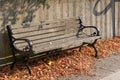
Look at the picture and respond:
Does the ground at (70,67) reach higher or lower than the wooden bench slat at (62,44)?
lower

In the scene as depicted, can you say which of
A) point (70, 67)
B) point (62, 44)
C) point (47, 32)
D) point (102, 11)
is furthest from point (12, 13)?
point (102, 11)

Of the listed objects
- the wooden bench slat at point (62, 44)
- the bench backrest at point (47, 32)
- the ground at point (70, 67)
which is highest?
the bench backrest at point (47, 32)

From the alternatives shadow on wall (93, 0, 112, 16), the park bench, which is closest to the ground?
the park bench

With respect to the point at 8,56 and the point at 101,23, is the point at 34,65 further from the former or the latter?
the point at 101,23

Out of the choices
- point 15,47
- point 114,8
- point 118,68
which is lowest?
point 118,68

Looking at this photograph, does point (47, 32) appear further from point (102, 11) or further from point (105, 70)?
point (102, 11)

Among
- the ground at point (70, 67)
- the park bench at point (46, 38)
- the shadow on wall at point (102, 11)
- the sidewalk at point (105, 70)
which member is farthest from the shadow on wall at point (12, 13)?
the shadow on wall at point (102, 11)

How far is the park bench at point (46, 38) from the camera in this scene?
232 inches

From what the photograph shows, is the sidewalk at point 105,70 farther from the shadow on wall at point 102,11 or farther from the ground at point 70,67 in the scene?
the shadow on wall at point 102,11

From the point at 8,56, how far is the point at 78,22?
2097 mm

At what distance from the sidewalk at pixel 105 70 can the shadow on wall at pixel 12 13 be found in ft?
4.73

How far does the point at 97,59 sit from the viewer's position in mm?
7195

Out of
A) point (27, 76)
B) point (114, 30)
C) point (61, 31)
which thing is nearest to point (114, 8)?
point (114, 30)

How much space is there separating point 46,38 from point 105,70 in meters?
1.43
